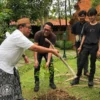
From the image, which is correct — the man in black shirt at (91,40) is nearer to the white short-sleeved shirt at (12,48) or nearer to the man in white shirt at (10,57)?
the man in white shirt at (10,57)

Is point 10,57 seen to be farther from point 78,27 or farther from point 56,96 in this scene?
point 78,27

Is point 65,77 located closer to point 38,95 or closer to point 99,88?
point 99,88

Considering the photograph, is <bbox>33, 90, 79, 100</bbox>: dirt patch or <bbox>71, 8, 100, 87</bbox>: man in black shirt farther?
<bbox>71, 8, 100, 87</bbox>: man in black shirt

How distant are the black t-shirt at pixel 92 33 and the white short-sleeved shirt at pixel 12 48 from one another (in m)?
2.86

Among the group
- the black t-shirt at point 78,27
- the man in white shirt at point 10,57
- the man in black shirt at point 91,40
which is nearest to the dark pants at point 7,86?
the man in white shirt at point 10,57

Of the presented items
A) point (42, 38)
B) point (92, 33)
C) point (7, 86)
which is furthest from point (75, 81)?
point (7, 86)

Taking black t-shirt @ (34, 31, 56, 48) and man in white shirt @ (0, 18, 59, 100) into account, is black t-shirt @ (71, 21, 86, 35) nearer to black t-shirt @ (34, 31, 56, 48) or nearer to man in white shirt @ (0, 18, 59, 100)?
black t-shirt @ (34, 31, 56, 48)

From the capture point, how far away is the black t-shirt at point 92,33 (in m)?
6.73

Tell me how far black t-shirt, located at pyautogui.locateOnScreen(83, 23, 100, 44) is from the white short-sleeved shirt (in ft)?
9.38

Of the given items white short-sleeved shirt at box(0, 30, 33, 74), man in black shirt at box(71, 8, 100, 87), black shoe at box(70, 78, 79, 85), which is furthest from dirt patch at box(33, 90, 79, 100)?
white short-sleeved shirt at box(0, 30, 33, 74)

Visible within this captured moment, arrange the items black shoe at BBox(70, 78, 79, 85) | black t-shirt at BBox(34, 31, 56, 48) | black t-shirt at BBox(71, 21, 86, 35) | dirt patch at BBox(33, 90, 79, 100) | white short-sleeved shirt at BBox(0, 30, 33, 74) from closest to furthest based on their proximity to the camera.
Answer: white short-sleeved shirt at BBox(0, 30, 33, 74)
dirt patch at BBox(33, 90, 79, 100)
black t-shirt at BBox(34, 31, 56, 48)
black shoe at BBox(70, 78, 79, 85)
black t-shirt at BBox(71, 21, 86, 35)

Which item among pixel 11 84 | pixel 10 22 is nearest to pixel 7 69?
pixel 11 84

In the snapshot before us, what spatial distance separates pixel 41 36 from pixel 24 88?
149 centimetres

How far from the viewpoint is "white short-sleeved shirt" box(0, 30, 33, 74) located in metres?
4.05
